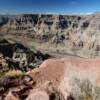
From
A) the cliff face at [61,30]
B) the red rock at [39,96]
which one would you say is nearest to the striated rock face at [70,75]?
the red rock at [39,96]

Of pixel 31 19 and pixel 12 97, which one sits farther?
pixel 31 19

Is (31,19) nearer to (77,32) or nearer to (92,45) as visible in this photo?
(77,32)

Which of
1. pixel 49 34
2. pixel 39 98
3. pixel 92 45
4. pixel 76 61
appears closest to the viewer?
pixel 39 98

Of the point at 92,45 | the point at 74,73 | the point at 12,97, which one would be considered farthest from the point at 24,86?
the point at 92,45

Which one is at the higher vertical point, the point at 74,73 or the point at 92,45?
the point at 74,73

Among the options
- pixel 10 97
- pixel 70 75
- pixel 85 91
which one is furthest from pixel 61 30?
pixel 10 97

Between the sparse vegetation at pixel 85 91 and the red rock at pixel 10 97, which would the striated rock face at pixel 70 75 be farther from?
the red rock at pixel 10 97

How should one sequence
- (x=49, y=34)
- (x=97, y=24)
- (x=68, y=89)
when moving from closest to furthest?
1. (x=68, y=89)
2. (x=97, y=24)
3. (x=49, y=34)

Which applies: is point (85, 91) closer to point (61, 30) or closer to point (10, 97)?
point (10, 97)
